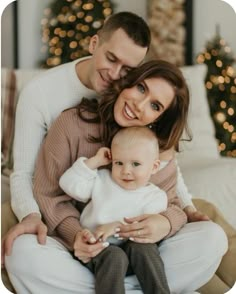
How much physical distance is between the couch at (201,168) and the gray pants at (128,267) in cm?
17

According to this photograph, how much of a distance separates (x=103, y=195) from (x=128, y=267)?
0.13 metres

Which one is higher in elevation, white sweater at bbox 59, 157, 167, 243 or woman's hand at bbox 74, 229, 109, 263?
white sweater at bbox 59, 157, 167, 243

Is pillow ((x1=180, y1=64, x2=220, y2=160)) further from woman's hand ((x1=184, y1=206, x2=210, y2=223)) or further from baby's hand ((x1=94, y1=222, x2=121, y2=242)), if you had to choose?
baby's hand ((x1=94, y1=222, x2=121, y2=242))

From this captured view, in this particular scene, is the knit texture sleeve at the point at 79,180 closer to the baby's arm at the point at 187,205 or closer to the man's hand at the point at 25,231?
the man's hand at the point at 25,231

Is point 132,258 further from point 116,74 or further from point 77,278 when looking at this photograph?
point 116,74

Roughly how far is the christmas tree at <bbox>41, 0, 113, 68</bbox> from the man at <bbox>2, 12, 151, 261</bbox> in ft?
0.28

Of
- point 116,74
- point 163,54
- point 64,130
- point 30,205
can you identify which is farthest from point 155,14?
point 30,205

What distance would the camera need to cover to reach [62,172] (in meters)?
1.05

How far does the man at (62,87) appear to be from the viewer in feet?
3.37

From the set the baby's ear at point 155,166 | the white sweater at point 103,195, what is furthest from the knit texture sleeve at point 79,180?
the baby's ear at point 155,166

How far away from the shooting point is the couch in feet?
3.75

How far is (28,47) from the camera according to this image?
1206mm

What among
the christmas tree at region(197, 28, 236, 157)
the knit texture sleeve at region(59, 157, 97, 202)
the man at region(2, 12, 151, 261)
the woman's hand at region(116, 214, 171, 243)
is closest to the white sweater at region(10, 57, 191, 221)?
the man at region(2, 12, 151, 261)

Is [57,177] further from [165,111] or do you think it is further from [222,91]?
[222,91]
